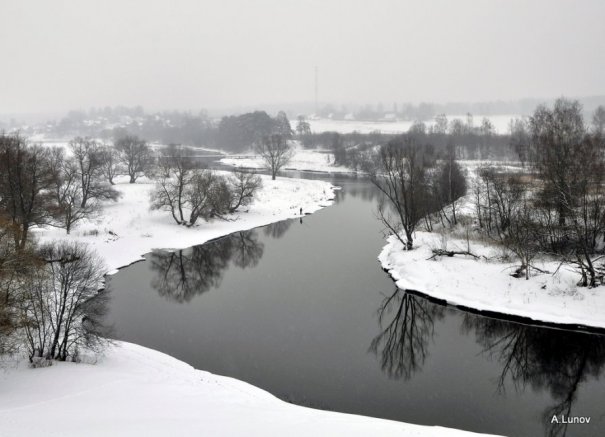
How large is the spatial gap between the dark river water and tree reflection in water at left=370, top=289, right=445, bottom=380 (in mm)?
57

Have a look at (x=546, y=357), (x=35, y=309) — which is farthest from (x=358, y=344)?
(x=35, y=309)

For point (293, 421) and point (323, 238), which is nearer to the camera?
point (293, 421)

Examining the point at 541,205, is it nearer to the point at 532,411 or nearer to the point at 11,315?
the point at 532,411

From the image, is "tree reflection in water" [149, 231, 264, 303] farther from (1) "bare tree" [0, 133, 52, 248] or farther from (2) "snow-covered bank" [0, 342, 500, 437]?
(2) "snow-covered bank" [0, 342, 500, 437]

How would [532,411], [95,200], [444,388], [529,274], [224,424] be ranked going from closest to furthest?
[224,424]
[532,411]
[444,388]
[529,274]
[95,200]

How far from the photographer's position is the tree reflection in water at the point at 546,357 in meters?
16.8

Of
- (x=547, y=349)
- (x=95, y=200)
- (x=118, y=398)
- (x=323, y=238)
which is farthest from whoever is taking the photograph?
(x=95, y=200)

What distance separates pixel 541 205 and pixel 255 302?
1959 cm

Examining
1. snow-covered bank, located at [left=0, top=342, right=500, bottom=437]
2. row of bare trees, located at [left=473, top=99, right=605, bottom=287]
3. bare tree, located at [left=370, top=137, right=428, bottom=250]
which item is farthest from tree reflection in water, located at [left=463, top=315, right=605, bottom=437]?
bare tree, located at [left=370, top=137, right=428, bottom=250]

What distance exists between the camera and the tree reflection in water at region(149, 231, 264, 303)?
29.2 metres

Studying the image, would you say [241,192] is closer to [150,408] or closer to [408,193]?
[408,193]

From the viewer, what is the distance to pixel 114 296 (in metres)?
27.4

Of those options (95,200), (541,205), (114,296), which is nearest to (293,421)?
(114,296)

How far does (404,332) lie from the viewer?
74.1 ft
